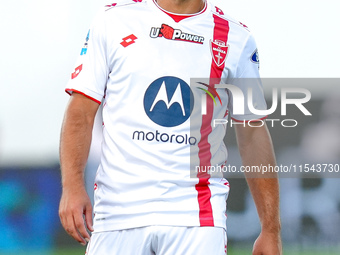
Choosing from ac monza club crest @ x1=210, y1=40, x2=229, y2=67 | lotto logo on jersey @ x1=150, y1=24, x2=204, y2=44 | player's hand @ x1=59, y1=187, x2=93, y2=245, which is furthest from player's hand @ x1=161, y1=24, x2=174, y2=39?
player's hand @ x1=59, y1=187, x2=93, y2=245

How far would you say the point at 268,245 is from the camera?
281 cm

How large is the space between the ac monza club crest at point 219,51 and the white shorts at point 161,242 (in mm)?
627

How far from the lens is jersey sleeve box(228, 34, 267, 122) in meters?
2.84

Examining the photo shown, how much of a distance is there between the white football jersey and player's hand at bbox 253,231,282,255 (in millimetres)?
262

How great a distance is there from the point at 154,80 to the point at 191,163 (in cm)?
32

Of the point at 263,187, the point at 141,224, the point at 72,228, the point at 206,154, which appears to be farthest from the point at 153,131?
the point at 263,187

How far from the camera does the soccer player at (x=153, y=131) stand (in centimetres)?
251

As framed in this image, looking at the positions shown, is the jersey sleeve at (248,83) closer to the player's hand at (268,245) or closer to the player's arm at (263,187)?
the player's arm at (263,187)

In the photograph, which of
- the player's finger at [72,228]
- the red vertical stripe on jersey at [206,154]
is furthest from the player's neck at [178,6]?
the player's finger at [72,228]

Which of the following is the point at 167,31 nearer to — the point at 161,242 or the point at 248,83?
the point at 248,83

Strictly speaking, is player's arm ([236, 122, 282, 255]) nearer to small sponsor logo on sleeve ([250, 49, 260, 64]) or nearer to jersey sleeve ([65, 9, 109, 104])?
small sponsor logo on sleeve ([250, 49, 260, 64])

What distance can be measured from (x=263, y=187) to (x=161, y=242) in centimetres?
56

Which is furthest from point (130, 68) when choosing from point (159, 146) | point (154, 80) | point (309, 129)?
point (309, 129)

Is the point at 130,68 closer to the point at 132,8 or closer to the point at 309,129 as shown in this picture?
the point at 132,8
